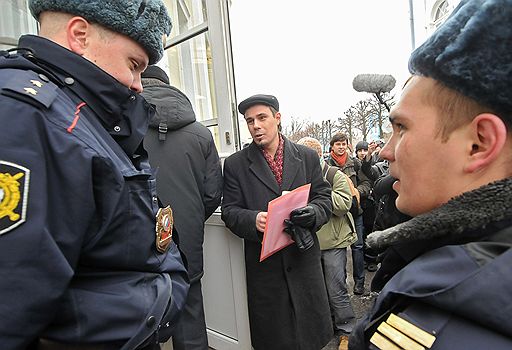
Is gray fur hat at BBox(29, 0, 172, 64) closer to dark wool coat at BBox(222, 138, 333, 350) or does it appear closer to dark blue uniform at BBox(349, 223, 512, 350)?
dark blue uniform at BBox(349, 223, 512, 350)

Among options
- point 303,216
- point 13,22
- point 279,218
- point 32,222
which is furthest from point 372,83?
point 13,22

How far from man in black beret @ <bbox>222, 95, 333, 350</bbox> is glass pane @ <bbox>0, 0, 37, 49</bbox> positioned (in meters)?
1.88

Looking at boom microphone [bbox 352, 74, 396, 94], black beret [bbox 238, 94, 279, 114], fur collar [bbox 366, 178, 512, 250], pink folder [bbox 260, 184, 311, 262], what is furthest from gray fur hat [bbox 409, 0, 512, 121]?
boom microphone [bbox 352, 74, 396, 94]

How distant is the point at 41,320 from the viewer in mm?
679

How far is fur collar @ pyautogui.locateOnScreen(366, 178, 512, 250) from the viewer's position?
581 millimetres

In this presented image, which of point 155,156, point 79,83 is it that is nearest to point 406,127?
point 79,83

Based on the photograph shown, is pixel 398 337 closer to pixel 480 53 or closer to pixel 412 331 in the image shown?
pixel 412 331

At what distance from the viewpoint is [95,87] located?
2.97 feet

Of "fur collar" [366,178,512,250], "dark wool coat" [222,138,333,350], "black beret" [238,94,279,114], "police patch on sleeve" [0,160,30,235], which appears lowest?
"dark wool coat" [222,138,333,350]

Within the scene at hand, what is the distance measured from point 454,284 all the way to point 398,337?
0.43ft

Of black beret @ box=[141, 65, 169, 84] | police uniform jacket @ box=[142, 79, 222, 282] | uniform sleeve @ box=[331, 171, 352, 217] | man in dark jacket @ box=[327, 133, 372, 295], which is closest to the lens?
police uniform jacket @ box=[142, 79, 222, 282]

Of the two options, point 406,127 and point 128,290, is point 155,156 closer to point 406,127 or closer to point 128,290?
point 128,290

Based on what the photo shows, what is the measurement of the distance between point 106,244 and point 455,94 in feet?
2.75

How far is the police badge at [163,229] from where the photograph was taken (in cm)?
95
